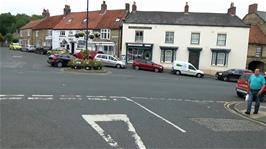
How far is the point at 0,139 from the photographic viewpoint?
7.66 meters

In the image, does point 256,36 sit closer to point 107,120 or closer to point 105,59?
point 105,59

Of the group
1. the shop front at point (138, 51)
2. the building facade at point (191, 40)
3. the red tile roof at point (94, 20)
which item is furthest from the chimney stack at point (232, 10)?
the red tile roof at point (94, 20)

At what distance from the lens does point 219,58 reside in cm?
4809

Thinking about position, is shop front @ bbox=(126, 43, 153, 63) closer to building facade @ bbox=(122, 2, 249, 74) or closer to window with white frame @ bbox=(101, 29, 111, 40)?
building facade @ bbox=(122, 2, 249, 74)

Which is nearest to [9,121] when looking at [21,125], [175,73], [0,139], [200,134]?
[21,125]

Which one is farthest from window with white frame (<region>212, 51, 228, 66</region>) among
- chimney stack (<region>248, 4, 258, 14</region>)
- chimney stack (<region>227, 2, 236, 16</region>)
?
chimney stack (<region>248, 4, 258, 14</region>)

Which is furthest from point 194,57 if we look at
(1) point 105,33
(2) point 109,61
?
(1) point 105,33

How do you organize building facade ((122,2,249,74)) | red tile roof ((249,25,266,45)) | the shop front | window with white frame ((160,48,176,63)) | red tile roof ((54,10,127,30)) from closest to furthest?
building facade ((122,2,249,74))
the shop front
window with white frame ((160,48,176,63))
red tile roof ((249,25,266,45))
red tile roof ((54,10,127,30))

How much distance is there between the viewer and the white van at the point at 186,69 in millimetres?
40447

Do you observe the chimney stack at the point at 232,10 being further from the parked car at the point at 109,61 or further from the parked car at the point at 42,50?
the parked car at the point at 42,50

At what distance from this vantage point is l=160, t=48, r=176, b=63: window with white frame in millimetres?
48344

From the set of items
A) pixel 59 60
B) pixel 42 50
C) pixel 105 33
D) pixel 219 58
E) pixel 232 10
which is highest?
pixel 232 10

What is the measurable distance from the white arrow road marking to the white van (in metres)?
30.1

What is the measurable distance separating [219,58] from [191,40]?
4617mm
